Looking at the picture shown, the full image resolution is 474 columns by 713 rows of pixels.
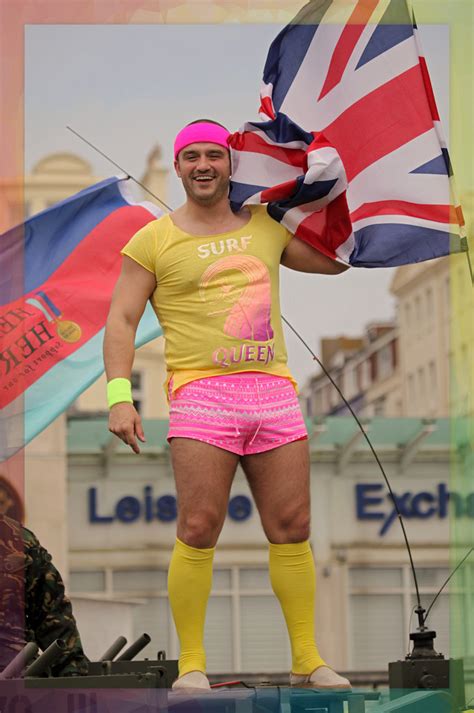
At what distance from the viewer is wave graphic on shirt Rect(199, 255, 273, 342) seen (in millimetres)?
4805

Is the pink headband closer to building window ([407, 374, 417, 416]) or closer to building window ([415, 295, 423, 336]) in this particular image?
building window ([415, 295, 423, 336])

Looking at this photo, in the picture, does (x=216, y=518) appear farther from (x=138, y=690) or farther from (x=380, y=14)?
(x=380, y=14)

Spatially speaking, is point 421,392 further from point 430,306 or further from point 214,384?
point 214,384

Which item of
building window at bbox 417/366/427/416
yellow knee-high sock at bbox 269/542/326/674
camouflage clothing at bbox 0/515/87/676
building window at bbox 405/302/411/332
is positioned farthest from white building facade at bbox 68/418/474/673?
yellow knee-high sock at bbox 269/542/326/674

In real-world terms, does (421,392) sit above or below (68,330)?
above

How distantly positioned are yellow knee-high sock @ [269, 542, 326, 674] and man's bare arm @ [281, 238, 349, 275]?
2.70ft

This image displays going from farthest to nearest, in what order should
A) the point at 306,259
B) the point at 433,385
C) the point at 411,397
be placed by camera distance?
the point at 411,397, the point at 433,385, the point at 306,259

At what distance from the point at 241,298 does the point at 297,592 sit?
0.85 m

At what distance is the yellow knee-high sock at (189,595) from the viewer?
475 centimetres

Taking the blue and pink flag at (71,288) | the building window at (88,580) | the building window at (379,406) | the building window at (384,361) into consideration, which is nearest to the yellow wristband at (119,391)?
the blue and pink flag at (71,288)

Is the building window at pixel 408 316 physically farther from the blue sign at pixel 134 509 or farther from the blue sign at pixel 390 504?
the blue sign at pixel 134 509

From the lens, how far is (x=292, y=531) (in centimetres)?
482

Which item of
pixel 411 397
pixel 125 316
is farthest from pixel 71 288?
pixel 411 397

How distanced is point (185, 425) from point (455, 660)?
98 centimetres
